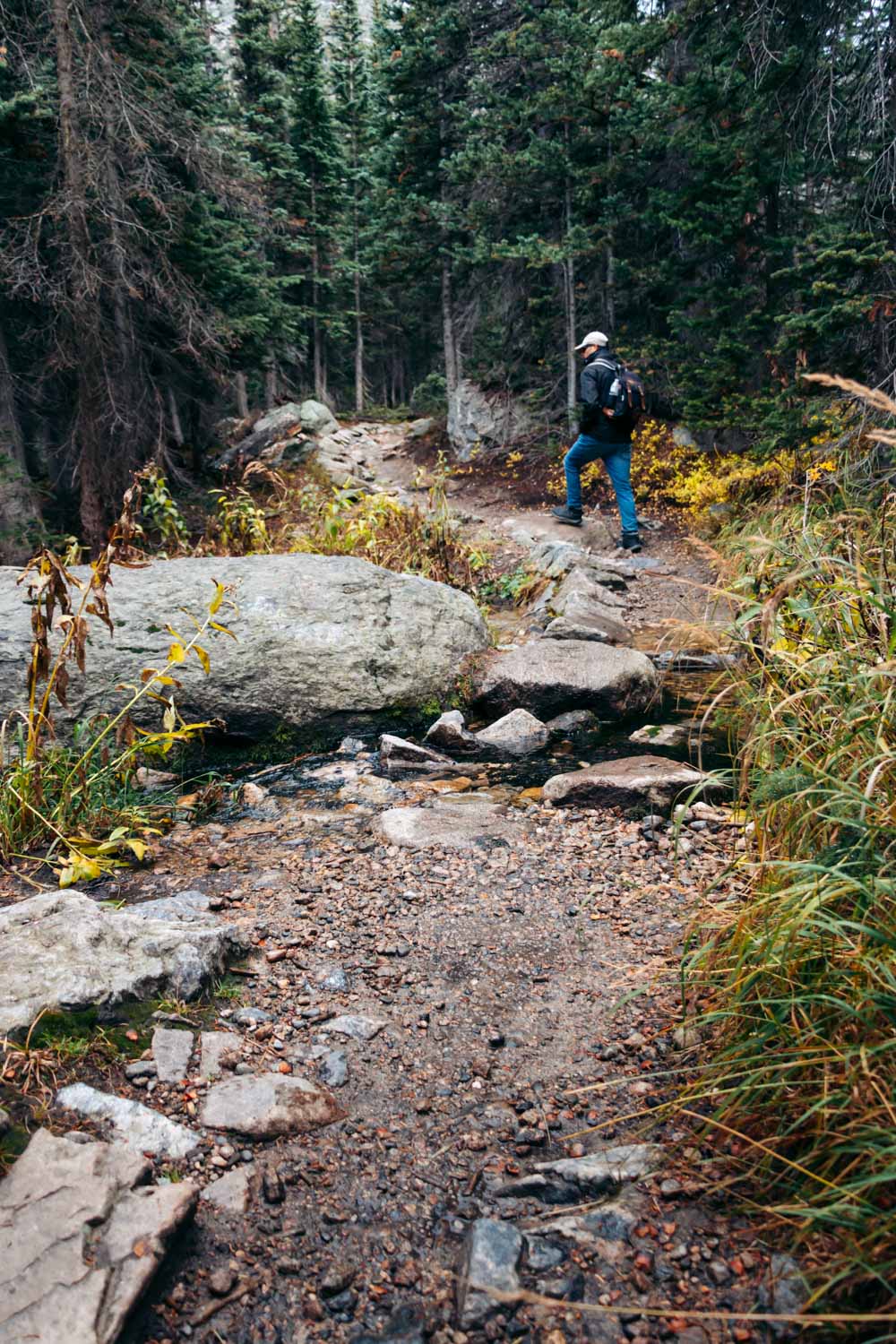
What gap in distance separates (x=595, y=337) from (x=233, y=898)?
7778 mm

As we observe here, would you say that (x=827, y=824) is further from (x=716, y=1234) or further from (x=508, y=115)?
(x=508, y=115)

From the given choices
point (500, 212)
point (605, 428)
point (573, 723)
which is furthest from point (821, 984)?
point (500, 212)

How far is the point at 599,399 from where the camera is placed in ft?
28.7

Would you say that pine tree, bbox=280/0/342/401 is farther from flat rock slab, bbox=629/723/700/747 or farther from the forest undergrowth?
the forest undergrowth

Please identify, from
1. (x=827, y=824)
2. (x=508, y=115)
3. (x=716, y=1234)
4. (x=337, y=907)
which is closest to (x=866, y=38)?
(x=508, y=115)

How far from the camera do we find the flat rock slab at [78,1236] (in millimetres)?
1412

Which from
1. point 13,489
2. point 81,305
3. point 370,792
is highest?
point 81,305

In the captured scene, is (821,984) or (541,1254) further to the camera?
(821,984)

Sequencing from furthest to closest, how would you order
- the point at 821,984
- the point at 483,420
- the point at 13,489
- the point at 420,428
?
the point at 420,428 < the point at 483,420 < the point at 13,489 < the point at 821,984

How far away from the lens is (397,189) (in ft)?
56.0

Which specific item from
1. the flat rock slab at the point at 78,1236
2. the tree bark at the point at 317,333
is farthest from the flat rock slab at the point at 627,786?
the tree bark at the point at 317,333

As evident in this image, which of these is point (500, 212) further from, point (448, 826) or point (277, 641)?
point (448, 826)

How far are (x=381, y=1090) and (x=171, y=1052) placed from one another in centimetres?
61

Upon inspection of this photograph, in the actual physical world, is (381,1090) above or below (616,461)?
below
